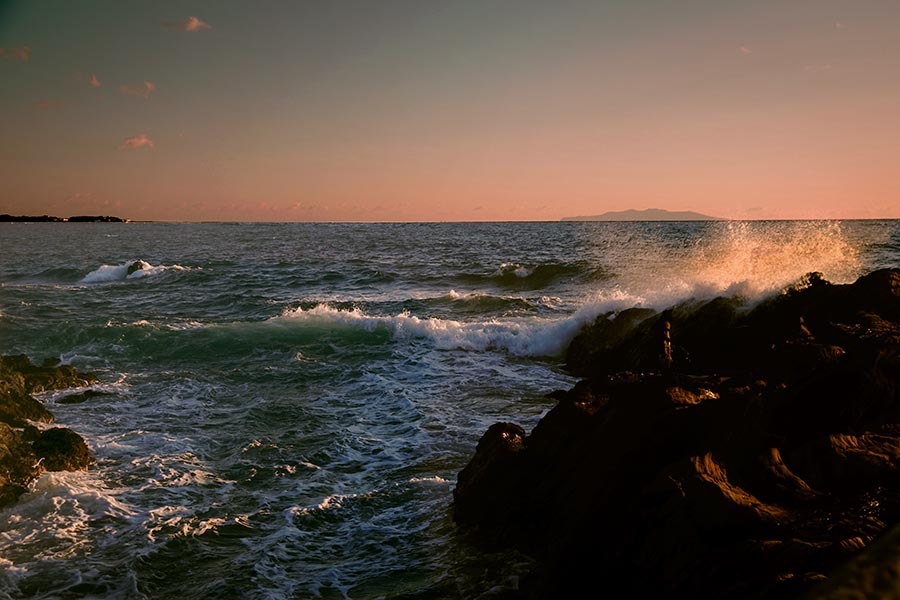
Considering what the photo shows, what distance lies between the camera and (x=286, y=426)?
39.5 feet

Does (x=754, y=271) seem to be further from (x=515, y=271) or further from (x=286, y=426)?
(x=515, y=271)

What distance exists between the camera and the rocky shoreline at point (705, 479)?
15.1 ft

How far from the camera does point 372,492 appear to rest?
912cm

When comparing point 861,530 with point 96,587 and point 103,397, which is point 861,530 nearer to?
point 96,587

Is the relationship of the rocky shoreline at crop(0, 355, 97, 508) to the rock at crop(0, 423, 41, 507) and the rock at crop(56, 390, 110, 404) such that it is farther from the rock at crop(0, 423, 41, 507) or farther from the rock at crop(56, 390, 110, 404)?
the rock at crop(56, 390, 110, 404)

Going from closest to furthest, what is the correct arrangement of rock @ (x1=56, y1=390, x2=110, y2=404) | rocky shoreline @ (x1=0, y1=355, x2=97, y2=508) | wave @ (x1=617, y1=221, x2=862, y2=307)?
1. rocky shoreline @ (x1=0, y1=355, x2=97, y2=508)
2. rock @ (x1=56, y1=390, x2=110, y2=404)
3. wave @ (x1=617, y1=221, x2=862, y2=307)

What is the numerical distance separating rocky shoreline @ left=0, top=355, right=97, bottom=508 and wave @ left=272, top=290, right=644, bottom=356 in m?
11.2

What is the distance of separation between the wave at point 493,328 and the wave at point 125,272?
20.6 metres

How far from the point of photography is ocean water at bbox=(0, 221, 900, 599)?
7066mm

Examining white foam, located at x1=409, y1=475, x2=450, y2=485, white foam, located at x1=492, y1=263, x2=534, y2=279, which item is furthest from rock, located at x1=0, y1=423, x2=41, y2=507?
white foam, located at x1=492, y1=263, x2=534, y2=279

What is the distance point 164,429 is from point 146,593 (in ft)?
18.7

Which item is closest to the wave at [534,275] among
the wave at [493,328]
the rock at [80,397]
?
the wave at [493,328]

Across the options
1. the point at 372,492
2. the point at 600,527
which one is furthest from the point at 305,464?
the point at 600,527

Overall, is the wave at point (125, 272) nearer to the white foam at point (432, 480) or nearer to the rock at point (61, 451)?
the rock at point (61, 451)
